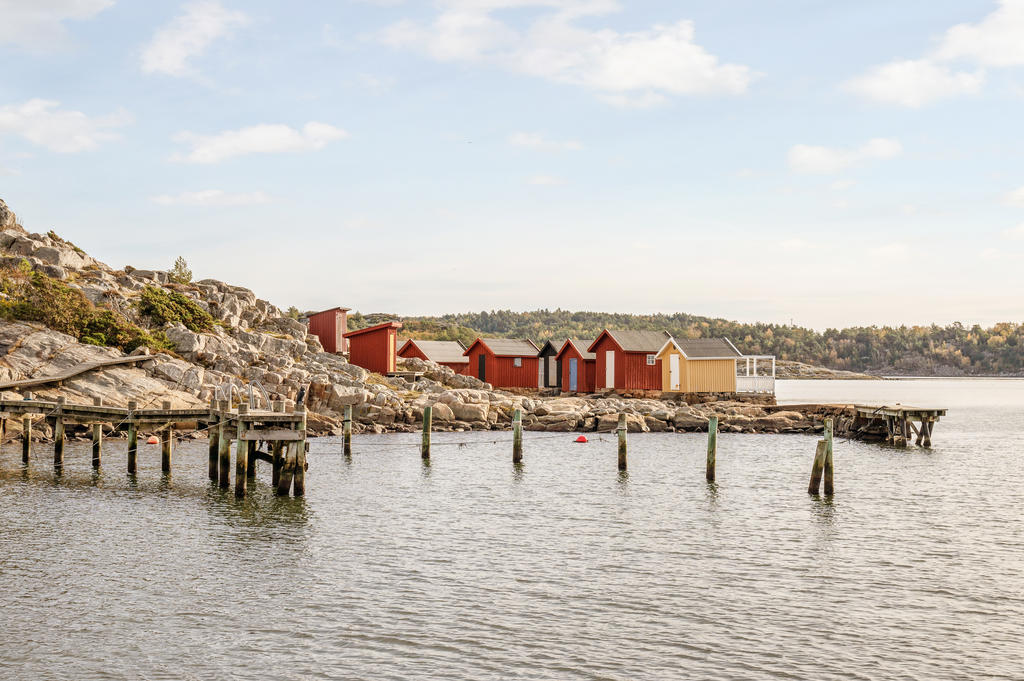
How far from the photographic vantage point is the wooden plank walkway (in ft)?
134

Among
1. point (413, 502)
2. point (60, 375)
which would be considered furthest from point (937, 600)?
point (60, 375)

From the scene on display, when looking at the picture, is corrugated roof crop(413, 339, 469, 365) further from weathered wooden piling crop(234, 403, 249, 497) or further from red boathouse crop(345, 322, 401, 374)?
weathered wooden piling crop(234, 403, 249, 497)

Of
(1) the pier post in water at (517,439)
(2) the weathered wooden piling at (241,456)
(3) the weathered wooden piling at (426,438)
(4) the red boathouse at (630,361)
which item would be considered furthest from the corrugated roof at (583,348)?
(2) the weathered wooden piling at (241,456)

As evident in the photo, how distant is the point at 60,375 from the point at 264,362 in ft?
45.8

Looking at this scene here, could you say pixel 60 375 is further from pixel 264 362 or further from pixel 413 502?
pixel 413 502

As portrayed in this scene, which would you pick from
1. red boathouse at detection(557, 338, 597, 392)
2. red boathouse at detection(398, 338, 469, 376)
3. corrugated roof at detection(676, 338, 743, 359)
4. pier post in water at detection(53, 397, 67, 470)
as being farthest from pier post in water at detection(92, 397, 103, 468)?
red boathouse at detection(398, 338, 469, 376)

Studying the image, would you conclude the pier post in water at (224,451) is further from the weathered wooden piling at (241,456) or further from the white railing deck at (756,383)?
the white railing deck at (756,383)

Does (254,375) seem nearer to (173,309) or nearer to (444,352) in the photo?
(173,309)

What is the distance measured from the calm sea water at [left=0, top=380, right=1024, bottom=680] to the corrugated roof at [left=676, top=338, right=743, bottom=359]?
113ft

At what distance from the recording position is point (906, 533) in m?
23.4

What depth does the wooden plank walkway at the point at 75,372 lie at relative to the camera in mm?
40875

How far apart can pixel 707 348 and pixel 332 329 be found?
100 feet

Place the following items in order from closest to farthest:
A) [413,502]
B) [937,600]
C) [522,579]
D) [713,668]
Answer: [713,668] < [937,600] < [522,579] < [413,502]

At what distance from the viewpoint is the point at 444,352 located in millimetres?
88688
